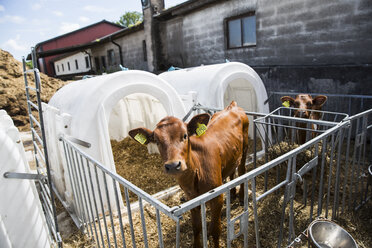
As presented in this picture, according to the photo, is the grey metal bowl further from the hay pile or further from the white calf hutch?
the hay pile

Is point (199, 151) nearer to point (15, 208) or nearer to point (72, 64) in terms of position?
point (15, 208)

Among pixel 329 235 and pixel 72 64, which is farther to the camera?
pixel 72 64

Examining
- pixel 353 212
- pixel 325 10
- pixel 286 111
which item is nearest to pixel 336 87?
pixel 286 111

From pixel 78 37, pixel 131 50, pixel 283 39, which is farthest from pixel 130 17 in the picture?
pixel 283 39

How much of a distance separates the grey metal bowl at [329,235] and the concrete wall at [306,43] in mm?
4920

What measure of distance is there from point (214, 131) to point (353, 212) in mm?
2308

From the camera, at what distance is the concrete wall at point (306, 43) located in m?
6.32

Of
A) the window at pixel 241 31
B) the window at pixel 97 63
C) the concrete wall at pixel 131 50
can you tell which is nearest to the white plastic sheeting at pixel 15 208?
the window at pixel 241 31

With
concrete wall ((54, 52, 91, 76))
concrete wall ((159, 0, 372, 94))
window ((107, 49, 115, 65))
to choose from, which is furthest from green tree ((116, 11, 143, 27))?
concrete wall ((159, 0, 372, 94))

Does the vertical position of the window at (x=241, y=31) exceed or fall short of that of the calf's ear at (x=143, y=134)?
it exceeds it

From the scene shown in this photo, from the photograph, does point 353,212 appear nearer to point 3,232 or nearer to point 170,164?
Answer: point 170,164

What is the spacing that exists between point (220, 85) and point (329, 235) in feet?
11.9

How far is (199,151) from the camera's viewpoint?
3.03 metres

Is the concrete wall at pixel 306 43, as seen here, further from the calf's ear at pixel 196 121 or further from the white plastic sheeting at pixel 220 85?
the calf's ear at pixel 196 121
